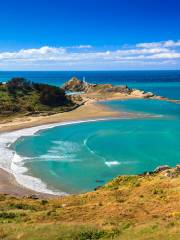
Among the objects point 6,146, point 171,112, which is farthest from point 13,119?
point 171,112

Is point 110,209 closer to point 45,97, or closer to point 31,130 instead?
point 31,130

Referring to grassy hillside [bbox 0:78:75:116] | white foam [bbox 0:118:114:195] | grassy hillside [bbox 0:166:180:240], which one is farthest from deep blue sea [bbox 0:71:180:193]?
grassy hillside [bbox 0:78:75:116]

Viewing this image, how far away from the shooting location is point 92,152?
232 ft

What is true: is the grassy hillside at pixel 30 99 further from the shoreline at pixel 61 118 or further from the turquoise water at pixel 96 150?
the turquoise water at pixel 96 150

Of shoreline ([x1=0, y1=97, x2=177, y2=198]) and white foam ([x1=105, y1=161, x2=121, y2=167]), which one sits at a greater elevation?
shoreline ([x1=0, y1=97, x2=177, y2=198])

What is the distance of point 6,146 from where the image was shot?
75.8 meters

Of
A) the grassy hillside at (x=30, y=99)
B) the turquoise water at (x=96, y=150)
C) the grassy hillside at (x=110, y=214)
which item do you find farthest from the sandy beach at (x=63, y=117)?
the grassy hillside at (x=110, y=214)

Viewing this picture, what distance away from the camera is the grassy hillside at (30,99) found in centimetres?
11912

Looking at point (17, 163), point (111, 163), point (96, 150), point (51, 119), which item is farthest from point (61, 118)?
point (111, 163)

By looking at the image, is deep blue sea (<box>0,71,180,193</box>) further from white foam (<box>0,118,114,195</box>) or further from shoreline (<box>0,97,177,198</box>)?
shoreline (<box>0,97,177,198</box>)

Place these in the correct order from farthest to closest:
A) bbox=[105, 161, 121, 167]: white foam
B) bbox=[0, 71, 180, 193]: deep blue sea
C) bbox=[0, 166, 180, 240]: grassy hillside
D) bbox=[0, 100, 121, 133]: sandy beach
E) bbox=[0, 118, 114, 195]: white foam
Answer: bbox=[0, 100, 121, 133]: sandy beach
bbox=[105, 161, 121, 167]: white foam
bbox=[0, 71, 180, 193]: deep blue sea
bbox=[0, 118, 114, 195]: white foam
bbox=[0, 166, 180, 240]: grassy hillside

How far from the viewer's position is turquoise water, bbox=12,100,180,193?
56344 millimetres

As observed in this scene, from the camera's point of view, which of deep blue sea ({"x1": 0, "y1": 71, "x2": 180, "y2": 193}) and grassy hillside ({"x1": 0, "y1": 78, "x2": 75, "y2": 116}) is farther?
grassy hillside ({"x1": 0, "y1": 78, "x2": 75, "y2": 116})

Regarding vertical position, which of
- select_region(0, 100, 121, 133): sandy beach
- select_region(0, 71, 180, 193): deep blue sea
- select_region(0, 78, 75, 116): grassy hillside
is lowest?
select_region(0, 71, 180, 193): deep blue sea
